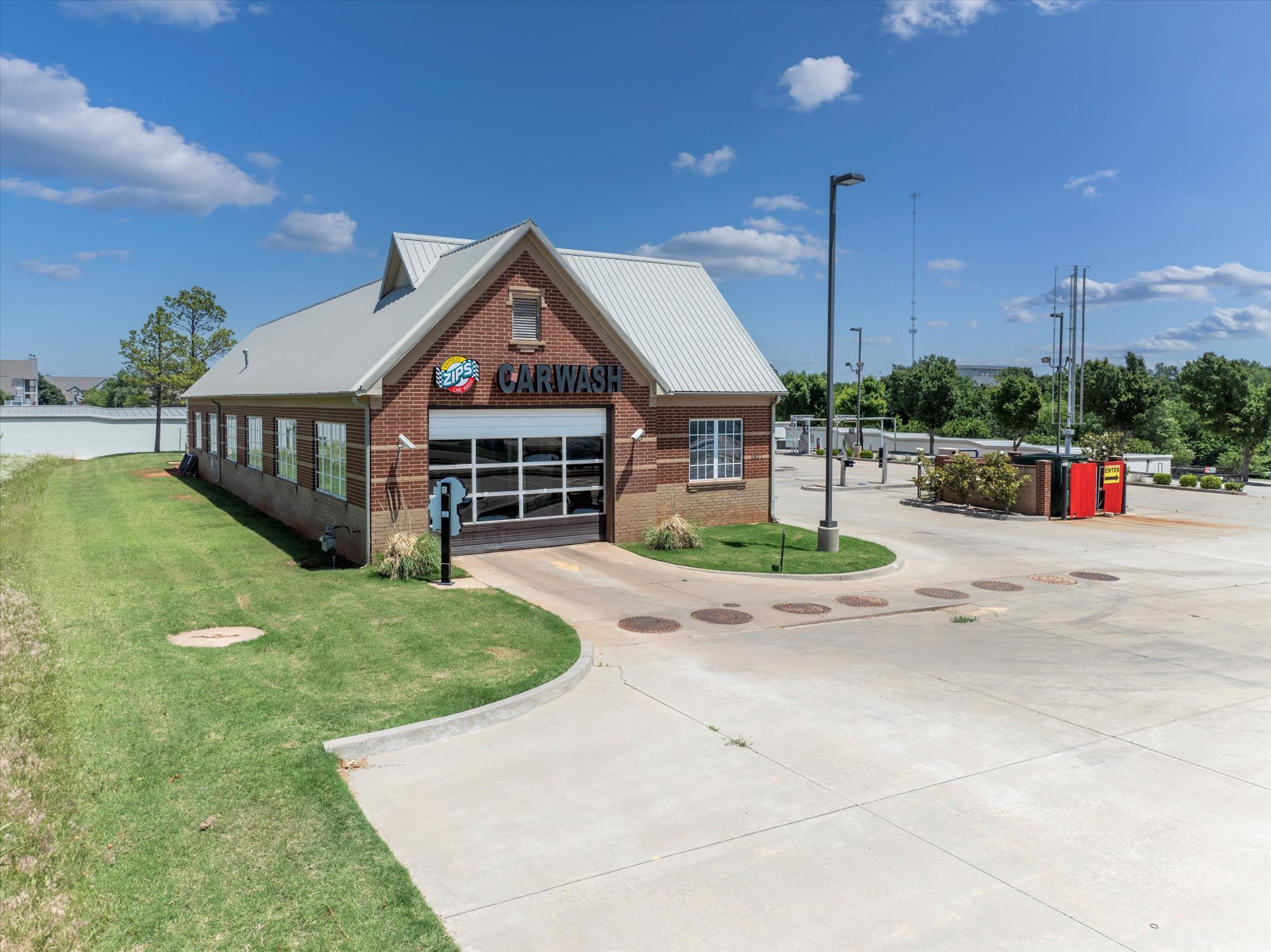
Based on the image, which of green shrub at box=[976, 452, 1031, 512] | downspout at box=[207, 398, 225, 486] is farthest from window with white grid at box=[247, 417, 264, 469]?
green shrub at box=[976, 452, 1031, 512]

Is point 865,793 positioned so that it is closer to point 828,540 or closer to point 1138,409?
point 828,540

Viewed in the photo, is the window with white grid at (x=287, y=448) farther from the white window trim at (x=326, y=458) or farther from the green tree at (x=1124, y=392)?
the green tree at (x=1124, y=392)

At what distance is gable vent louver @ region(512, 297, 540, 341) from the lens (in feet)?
61.4

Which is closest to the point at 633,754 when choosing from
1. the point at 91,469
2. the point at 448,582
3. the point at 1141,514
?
the point at 448,582

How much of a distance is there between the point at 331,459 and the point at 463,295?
Answer: 479cm

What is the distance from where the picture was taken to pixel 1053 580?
1734 cm

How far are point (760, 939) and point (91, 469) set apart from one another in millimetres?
44186

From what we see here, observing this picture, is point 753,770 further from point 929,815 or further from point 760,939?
point 760,939

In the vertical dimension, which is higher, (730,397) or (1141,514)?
(730,397)

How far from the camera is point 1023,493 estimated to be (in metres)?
27.7

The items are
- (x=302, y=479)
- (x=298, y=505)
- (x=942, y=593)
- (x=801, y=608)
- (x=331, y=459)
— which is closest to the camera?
(x=801, y=608)


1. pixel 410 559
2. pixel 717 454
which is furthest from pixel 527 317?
pixel 717 454

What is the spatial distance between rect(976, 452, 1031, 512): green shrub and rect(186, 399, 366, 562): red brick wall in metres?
20.1

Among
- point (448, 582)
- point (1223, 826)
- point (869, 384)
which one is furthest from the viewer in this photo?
point (869, 384)
